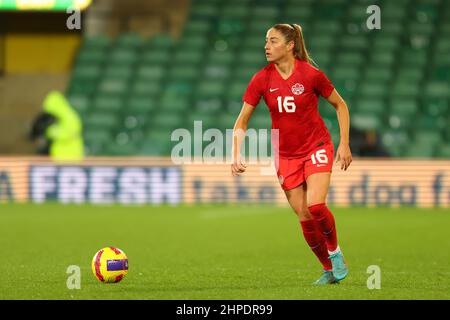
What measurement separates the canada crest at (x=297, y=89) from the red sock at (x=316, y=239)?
1059mm

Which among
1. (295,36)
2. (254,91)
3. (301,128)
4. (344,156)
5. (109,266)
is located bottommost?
(109,266)

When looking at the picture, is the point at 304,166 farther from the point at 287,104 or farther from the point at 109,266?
the point at 109,266

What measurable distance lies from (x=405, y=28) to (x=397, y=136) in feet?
12.4

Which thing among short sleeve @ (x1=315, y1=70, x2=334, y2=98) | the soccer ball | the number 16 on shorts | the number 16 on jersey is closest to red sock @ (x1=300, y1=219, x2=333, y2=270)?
the number 16 on shorts

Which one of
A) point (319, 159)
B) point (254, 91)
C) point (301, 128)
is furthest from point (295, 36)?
point (319, 159)

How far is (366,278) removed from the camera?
392 inches

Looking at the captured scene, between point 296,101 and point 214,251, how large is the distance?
14.5 ft

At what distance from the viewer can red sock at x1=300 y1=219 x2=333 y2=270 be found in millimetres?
9477

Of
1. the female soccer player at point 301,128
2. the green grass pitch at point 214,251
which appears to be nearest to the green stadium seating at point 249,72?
the green grass pitch at point 214,251

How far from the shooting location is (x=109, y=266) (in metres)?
9.48

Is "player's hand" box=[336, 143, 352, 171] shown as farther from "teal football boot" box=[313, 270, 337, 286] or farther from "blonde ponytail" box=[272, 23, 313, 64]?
"teal football boot" box=[313, 270, 337, 286]

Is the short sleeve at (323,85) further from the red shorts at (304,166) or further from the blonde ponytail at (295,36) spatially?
the red shorts at (304,166)
